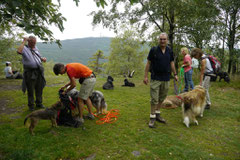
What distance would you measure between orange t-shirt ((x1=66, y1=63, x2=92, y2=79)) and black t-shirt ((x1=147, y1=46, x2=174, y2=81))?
6.15 ft

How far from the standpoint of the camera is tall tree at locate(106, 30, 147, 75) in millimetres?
36834

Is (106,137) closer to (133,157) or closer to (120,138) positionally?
(120,138)

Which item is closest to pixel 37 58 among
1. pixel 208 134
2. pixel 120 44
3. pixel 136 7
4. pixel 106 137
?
pixel 106 137

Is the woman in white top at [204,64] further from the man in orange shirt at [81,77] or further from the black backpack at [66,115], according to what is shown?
the black backpack at [66,115]

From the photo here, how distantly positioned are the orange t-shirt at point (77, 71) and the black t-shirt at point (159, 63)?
1.87 meters

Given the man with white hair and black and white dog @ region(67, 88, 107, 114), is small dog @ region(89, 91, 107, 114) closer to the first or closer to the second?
black and white dog @ region(67, 88, 107, 114)

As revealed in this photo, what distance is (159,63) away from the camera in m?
4.14

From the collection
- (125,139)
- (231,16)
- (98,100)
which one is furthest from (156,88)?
(231,16)

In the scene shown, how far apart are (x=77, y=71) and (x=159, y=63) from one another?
2.31 metres

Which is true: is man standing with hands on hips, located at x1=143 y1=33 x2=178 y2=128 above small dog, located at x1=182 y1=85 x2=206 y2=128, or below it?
above

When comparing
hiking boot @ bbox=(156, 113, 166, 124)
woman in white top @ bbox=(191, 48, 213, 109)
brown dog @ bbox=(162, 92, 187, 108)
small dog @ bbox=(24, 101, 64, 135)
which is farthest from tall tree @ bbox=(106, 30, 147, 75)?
small dog @ bbox=(24, 101, 64, 135)

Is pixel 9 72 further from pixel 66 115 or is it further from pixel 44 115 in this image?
pixel 44 115

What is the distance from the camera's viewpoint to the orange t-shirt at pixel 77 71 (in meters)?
3.86

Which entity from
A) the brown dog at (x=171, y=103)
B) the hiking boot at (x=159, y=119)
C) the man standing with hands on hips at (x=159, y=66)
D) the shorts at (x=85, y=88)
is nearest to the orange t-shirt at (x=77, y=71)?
the shorts at (x=85, y=88)
